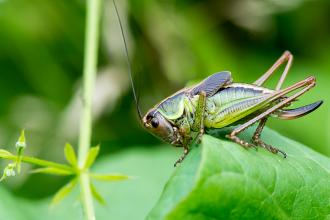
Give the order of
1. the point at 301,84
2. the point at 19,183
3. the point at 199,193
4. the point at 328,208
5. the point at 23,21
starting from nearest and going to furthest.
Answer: the point at 199,193
the point at 328,208
the point at 301,84
the point at 19,183
the point at 23,21

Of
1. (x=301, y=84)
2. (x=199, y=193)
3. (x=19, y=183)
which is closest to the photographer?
(x=199, y=193)

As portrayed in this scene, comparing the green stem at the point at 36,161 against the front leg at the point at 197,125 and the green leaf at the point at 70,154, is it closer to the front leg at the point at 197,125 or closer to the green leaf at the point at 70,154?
the green leaf at the point at 70,154

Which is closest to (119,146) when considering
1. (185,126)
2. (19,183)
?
(19,183)

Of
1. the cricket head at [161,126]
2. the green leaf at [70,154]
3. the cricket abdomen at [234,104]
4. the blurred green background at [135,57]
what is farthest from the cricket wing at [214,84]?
the blurred green background at [135,57]

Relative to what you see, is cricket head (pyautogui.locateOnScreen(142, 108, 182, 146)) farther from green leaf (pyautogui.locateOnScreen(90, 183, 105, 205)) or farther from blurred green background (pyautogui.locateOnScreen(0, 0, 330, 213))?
blurred green background (pyautogui.locateOnScreen(0, 0, 330, 213))

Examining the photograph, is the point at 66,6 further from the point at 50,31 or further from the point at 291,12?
the point at 291,12

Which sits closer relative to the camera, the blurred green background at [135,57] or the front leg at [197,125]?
the front leg at [197,125]
